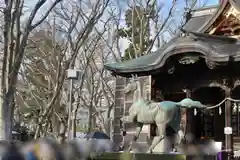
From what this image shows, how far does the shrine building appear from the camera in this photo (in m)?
15.9

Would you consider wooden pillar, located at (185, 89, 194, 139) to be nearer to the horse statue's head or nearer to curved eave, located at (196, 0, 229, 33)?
curved eave, located at (196, 0, 229, 33)

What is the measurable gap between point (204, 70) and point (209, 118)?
124 inches

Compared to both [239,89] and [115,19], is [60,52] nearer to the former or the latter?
[115,19]

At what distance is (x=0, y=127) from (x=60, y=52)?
11.0m

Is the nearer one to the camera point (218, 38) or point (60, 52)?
point (218, 38)

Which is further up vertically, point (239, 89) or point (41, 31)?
point (41, 31)

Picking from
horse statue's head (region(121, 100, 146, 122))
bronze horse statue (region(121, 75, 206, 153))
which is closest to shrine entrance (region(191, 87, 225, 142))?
bronze horse statue (region(121, 75, 206, 153))

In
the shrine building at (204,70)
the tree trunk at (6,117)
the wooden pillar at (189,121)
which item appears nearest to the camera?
the tree trunk at (6,117)

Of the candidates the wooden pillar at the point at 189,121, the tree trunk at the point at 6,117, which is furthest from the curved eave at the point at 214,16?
the tree trunk at the point at 6,117

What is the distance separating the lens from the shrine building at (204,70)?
1589cm

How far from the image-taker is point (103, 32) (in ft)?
92.2

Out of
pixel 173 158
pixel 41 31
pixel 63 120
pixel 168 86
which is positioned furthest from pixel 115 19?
pixel 173 158

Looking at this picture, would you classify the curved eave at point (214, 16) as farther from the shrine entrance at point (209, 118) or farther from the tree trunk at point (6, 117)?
the tree trunk at point (6, 117)

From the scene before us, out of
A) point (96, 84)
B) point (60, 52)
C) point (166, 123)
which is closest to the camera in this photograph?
Result: point (166, 123)
